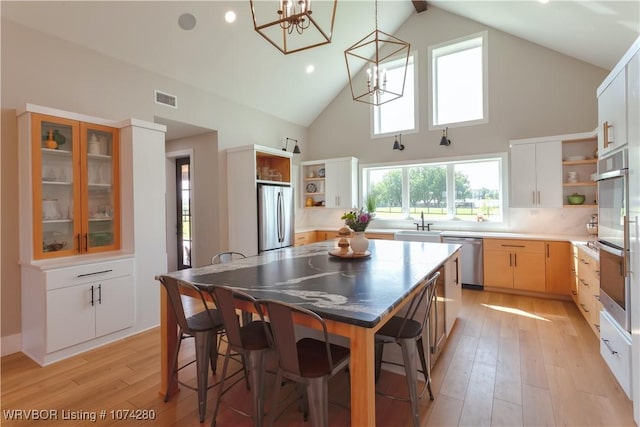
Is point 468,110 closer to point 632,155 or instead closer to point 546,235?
point 546,235

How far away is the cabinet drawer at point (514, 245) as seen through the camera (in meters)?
4.33

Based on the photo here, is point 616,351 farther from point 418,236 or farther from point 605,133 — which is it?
point 418,236

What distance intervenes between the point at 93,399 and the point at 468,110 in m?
6.02

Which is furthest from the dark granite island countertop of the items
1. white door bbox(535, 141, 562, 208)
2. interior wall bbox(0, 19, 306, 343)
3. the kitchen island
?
white door bbox(535, 141, 562, 208)

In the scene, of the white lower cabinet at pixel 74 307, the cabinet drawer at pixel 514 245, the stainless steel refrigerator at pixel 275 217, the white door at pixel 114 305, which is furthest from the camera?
the stainless steel refrigerator at pixel 275 217

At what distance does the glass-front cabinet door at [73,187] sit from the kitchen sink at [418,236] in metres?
4.07

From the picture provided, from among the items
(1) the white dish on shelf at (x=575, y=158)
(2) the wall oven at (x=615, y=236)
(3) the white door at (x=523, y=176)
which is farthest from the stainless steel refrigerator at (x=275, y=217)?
(1) the white dish on shelf at (x=575, y=158)

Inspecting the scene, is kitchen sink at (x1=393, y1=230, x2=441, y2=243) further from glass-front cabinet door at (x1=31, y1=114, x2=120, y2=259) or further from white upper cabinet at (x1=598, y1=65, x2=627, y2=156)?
glass-front cabinet door at (x1=31, y1=114, x2=120, y2=259)

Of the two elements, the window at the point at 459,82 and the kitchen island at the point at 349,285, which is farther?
the window at the point at 459,82

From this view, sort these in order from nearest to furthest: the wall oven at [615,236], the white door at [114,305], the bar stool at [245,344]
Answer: the bar stool at [245,344] → the wall oven at [615,236] → the white door at [114,305]

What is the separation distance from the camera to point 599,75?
435cm

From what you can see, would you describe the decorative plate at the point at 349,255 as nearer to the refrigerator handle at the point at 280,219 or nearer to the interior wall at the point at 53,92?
the interior wall at the point at 53,92

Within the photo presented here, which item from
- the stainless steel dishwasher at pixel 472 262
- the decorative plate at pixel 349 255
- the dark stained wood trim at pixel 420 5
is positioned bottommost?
the stainless steel dishwasher at pixel 472 262

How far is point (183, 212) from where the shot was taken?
5.98 m
